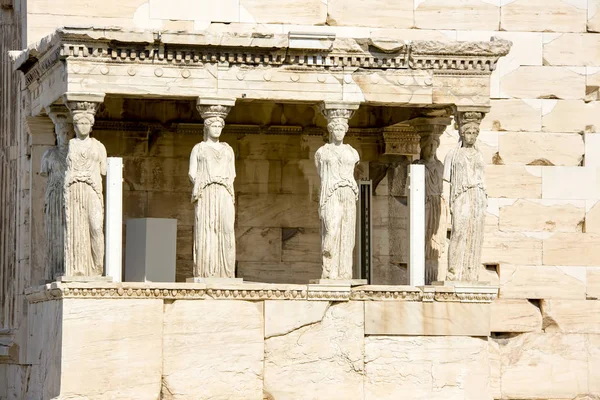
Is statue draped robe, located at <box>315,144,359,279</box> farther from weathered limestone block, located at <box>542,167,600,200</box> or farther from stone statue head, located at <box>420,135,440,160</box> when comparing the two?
weathered limestone block, located at <box>542,167,600,200</box>

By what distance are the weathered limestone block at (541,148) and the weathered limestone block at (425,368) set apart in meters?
2.88

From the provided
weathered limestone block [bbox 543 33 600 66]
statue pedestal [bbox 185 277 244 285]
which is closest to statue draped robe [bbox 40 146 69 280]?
statue pedestal [bbox 185 277 244 285]

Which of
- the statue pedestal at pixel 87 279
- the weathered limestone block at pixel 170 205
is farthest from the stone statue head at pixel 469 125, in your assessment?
the statue pedestal at pixel 87 279

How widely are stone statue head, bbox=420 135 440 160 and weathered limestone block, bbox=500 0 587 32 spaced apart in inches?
68.4

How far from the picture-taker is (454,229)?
18.8 metres

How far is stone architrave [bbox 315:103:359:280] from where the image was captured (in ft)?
60.6

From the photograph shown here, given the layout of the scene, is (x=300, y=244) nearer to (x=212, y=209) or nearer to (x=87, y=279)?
(x=212, y=209)

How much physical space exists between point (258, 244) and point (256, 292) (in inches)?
99.7

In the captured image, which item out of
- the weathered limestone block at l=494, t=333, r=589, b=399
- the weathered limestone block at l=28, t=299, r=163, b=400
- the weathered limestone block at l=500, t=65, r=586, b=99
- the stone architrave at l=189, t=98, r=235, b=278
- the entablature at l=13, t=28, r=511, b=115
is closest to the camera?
the weathered limestone block at l=28, t=299, r=163, b=400

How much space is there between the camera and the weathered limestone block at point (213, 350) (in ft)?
59.2

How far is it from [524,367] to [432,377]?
233 centimetres

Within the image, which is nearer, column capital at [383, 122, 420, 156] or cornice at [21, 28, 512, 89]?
cornice at [21, 28, 512, 89]

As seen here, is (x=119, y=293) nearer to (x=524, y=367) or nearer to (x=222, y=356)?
(x=222, y=356)

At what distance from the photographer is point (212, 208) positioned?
1828cm
